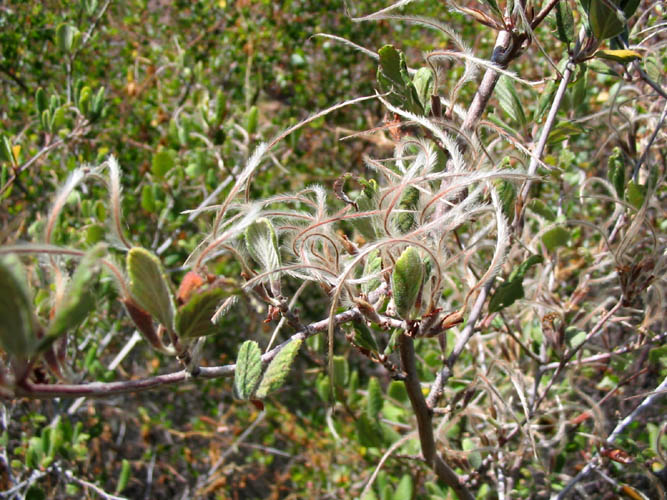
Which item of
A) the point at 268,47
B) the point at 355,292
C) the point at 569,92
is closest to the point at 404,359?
the point at 355,292

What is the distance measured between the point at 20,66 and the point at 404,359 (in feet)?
7.49

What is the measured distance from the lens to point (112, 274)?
467 mm

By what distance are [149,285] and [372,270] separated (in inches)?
11.2

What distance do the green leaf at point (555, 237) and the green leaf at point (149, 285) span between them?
0.76 meters

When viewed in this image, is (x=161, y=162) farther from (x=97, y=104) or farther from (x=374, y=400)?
(x=374, y=400)

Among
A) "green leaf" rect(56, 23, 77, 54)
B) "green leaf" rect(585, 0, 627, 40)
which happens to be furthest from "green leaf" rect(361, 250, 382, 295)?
"green leaf" rect(56, 23, 77, 54)

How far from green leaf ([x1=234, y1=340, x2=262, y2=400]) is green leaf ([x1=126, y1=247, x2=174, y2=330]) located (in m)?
0.10

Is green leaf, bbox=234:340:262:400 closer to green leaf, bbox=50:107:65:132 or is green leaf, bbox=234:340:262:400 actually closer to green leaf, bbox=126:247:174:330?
green leaf, bbox=126:247:174:330

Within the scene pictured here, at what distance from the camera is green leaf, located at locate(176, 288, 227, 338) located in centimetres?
46

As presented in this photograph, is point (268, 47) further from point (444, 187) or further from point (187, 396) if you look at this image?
point (444, 187)

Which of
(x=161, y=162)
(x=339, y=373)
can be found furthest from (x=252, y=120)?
(x=339, y=373)

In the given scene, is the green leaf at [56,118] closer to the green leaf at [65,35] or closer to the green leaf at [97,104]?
the green leaf at [97,104]

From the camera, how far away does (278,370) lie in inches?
21.1

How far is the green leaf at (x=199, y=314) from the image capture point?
0.46 m
